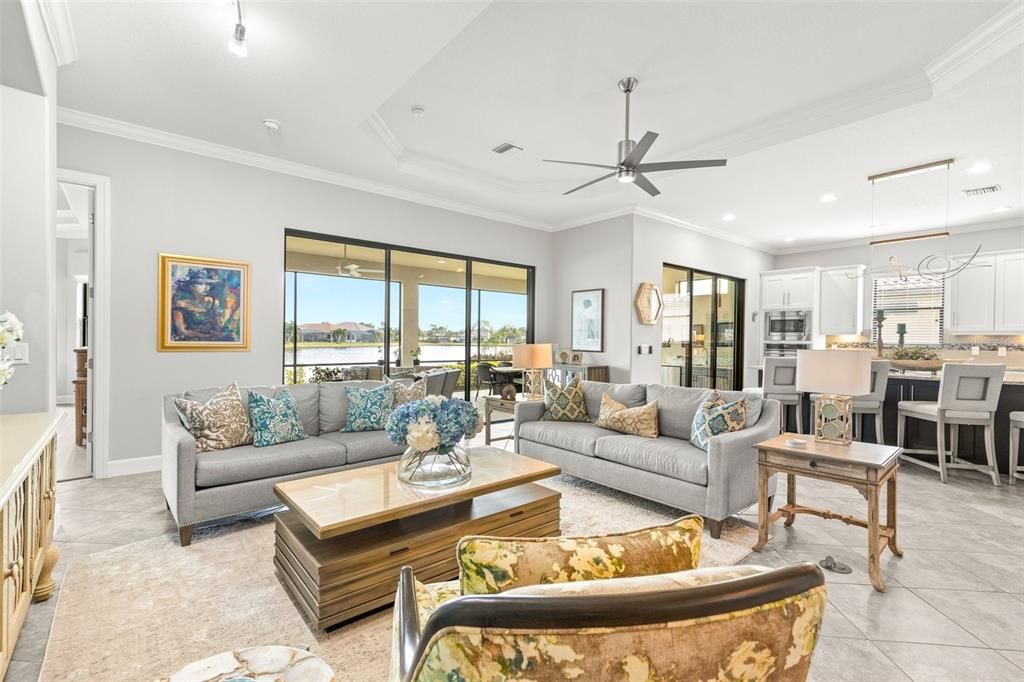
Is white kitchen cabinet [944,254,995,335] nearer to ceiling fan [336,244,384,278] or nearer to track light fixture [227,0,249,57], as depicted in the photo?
ceiling fan [336,244,384,278]

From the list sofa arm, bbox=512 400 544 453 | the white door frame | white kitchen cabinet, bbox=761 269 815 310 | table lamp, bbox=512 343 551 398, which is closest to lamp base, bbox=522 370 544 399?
table lamp, bbox=512 343 551 398

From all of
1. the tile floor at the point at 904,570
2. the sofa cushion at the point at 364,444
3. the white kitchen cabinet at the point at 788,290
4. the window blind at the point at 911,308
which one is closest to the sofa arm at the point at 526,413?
the sofa cushion at the point at 364,444

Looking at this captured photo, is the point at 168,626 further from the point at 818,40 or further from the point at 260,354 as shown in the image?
the point at 818,40

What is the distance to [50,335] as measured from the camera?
2.82 metres

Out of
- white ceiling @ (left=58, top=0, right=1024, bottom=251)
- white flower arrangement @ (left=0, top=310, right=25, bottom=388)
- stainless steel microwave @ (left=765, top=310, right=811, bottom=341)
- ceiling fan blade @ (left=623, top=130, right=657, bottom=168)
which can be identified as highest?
white ceiling @ (left=58, top=0, right=1024, bottom=251)

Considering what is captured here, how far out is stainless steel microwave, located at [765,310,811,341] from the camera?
8117 millimetres

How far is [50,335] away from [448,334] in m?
4.05

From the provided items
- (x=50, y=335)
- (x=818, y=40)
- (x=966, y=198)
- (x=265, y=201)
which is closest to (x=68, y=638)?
(x=50, y=335)

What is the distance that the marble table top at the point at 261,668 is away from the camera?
4.10 ft

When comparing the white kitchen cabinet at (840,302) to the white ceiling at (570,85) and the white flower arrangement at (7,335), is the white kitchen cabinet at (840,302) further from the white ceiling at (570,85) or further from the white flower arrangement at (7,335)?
the white flower arrangement at (7,335)

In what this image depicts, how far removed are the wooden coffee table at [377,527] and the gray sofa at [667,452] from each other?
90 centimetres

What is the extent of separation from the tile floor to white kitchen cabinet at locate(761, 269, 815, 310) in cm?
442

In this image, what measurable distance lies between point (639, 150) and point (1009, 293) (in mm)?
6566

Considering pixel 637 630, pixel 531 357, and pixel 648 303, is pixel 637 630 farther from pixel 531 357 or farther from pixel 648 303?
pixel 648 303
